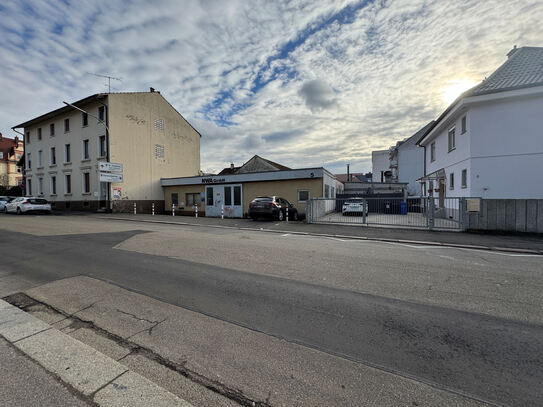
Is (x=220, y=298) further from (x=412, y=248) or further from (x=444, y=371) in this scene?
(x=412, y=248)

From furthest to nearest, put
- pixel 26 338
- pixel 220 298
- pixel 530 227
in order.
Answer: pixel 530 227
pixel 220 298
pixel 26 338

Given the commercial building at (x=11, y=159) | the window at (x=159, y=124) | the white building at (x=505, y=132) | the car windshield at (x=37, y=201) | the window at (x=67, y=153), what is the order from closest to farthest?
the white building at (x=505, y=132) → the car windshield at (x=37, y=201) → the window at (x=159, y=124) → the window at (x=67, y=153) → the commercial building at (x=11, y=159)

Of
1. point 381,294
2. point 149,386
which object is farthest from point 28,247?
point 381,294

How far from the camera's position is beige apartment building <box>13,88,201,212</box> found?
78.7 feet

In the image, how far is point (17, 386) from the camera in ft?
7.31

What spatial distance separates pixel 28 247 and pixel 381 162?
2449 inches

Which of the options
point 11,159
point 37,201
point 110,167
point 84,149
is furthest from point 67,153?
point 11,159

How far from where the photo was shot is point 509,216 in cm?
1109

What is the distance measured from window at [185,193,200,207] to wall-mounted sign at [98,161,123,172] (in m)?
6.11

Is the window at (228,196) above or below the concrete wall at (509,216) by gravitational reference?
above

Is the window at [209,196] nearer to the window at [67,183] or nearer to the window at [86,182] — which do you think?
the window at [86,182]

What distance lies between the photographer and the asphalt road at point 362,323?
7.77 ft

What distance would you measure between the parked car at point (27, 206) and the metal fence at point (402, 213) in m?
22.4

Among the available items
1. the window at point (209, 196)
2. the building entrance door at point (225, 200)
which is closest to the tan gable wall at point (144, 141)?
the window at point (209, 196)
